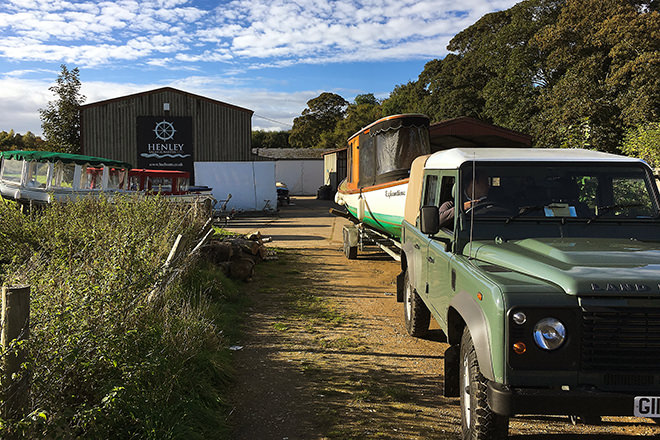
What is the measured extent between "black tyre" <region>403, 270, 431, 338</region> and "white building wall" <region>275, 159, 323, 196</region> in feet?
146

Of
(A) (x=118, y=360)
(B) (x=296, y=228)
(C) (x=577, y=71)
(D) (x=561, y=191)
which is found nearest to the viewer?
(A) (x=118, y=360)

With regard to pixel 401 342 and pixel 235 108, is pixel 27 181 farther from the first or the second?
pixel 235 108

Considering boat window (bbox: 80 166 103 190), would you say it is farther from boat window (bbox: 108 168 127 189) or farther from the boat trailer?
the boat trailer

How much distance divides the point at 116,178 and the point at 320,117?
232 ft

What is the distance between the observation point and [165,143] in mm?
31469

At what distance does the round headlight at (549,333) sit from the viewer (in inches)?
127

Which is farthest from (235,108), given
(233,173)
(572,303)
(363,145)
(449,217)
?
(572,303)

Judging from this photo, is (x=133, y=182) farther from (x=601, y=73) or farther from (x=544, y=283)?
(x=601, y=73)

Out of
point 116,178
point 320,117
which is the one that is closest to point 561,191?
point 116,178

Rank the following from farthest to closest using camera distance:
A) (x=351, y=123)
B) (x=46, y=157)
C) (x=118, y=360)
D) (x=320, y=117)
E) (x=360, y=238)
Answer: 1. (x=320, y=117)
2. (x=351, y=123)
3. (x=46, y=157)
4. (x=360, y=238)
5. (x=118, y=360)

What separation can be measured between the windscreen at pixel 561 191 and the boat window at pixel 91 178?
1487 cm

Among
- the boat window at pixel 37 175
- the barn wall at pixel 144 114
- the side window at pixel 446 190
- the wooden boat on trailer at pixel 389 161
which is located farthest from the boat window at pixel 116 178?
the side window at pixel 446 190

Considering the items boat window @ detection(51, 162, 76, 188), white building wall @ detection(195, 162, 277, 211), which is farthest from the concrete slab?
Result: boat window @ detection(51, 162, 76, 188)

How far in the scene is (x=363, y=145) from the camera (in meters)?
12.6
